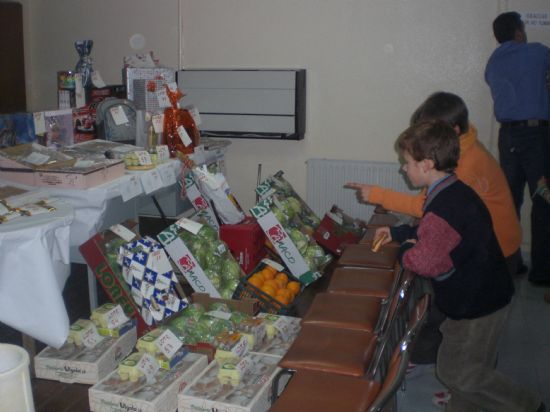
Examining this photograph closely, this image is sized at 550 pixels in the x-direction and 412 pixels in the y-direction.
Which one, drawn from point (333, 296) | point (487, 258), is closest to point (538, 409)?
point (487, 258)

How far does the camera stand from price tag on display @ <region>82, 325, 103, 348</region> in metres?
2.64

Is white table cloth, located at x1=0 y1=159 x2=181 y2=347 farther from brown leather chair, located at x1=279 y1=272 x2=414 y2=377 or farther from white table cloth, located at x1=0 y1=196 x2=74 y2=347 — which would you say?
brown leather chair, located at x1=279 y1=272 x2=414 y2=377

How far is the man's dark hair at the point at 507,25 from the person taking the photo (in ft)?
12.5

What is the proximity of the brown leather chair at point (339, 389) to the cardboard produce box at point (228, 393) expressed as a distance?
303 mm

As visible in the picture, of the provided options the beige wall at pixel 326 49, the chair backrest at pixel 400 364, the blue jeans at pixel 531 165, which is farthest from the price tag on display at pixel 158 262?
the blue jeans at pixel 531 165

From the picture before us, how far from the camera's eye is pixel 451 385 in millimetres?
2115

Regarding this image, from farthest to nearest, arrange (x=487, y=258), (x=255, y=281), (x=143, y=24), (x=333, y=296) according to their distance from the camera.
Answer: (x=143, y=24) → (x=255, y=281) → (x=333, y=296) → (x=487, y=258)

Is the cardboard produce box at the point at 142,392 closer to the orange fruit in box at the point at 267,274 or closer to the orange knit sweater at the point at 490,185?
the orange fruit in box at the point at 267,274

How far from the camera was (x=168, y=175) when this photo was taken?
312cm

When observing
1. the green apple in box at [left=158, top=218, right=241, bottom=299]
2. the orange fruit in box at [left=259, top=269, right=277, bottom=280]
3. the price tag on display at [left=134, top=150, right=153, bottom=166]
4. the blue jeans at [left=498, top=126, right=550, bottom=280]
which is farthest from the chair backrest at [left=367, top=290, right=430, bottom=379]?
the blue jeans at [left=498, top=126, right=550, bottom=280]

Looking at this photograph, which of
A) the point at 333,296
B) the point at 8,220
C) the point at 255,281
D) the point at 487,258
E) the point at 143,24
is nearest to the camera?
the point at 487,258

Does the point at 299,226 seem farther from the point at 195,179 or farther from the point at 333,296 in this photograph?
the point at 333,296

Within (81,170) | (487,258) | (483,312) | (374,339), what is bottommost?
(374,339)

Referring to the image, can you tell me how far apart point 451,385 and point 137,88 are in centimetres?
249
